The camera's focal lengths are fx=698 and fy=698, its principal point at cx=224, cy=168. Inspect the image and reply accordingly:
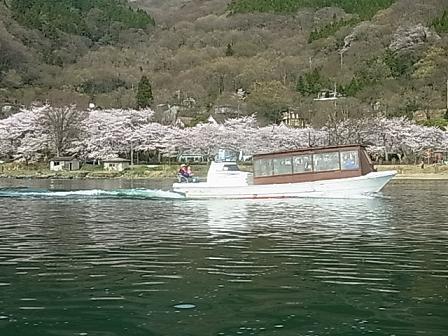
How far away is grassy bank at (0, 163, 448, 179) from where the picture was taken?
55.9 metres

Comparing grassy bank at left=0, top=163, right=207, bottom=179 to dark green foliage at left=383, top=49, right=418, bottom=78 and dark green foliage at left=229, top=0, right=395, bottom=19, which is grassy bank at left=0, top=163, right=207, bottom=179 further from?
dark green foliage at left=229, top=0, right=395, bottom=19

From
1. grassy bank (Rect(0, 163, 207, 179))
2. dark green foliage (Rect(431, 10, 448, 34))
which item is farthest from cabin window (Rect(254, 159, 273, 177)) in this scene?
dark green foliage (Rect(431, 10, 448, 34))

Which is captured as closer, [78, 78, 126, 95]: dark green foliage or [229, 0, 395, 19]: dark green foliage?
[78, 78, 126, 95]: dark green foliage

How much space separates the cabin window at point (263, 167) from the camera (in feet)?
108

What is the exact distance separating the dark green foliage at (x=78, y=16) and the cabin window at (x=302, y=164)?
343 feet

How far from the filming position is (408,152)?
70.0 metres

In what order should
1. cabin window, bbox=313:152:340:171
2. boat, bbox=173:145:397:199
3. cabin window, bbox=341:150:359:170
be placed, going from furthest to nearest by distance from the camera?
cabin window, bbox=313:152:340:171 → cabin window, bbox=341:150:359:170 → boat, bbox=173:145:397:199

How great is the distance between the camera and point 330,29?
397 ft

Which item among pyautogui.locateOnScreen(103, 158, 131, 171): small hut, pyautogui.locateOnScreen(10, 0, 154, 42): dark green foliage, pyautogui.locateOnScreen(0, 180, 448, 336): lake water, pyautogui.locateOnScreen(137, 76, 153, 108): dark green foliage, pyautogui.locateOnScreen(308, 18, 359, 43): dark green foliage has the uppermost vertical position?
pyautogui.locateOnScreen(10, 0, 154, 42): dark green foliage

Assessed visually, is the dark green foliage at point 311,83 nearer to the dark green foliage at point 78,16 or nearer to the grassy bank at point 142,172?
the grassy bank at point 142,172

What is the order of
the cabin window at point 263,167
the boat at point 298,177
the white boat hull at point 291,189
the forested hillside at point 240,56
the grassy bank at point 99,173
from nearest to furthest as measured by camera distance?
the white boat hull at point 291,189, the boat at point 298,177, the cabin window at point 263,167, the grassy bank at point 99,173, the forested hillside at point 240,56

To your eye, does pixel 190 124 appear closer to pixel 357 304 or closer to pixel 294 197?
pixel 294 197

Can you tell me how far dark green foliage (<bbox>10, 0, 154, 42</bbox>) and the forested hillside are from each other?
0.87ft

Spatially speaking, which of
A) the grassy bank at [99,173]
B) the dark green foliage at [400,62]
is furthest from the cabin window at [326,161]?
the dark green foliage at [400,62]
